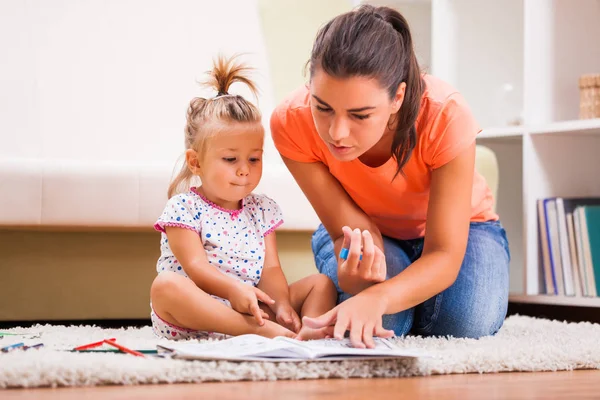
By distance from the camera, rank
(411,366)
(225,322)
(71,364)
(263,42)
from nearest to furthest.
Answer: (71,364) → (411,366) → (225,322) → (263,42)

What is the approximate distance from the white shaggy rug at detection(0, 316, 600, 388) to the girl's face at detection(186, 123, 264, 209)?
1.17 ft

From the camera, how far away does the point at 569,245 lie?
2285 millimetres

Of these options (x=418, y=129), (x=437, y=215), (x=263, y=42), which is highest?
(x=263, y=42)

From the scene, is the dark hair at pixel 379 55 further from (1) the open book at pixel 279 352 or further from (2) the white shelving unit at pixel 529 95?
(2) the white shelving unit at pixel 529 95

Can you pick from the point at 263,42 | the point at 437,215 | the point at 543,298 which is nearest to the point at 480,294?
the point at 437,215

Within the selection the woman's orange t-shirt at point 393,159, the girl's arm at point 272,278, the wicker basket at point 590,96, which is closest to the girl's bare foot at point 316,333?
the girl's arm at point 272,278

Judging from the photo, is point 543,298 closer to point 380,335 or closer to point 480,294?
point 480,294

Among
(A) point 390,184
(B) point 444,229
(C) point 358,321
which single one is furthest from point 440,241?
(C) point 358,321

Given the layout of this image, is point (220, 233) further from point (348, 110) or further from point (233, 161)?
point (348, 110)

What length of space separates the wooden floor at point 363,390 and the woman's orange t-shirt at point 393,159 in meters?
0.44

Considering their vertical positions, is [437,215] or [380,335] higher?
[437,215]

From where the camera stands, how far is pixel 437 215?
1.39 metres

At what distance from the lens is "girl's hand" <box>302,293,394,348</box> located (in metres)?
1.17

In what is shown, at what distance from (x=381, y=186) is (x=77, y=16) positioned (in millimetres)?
1313
